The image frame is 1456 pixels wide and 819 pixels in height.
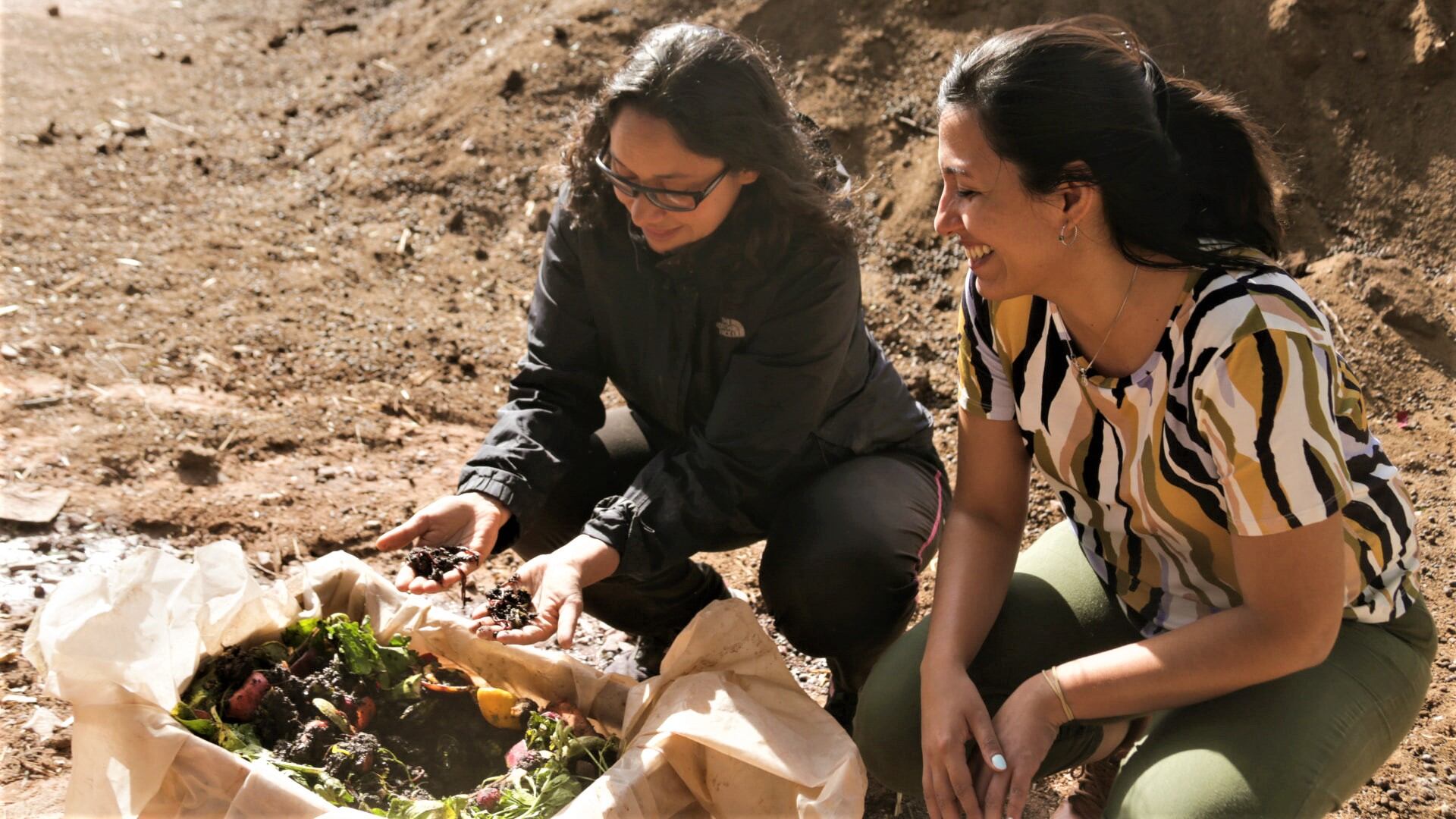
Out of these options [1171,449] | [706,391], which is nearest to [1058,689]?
[1171,449]

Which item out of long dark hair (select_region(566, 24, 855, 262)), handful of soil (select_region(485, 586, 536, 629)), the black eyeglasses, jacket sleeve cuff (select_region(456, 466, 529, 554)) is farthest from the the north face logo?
handful of soil (select_region(485, 586, 536, 629))

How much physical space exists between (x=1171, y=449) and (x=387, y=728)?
4.97ft

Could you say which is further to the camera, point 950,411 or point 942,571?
point 950,411

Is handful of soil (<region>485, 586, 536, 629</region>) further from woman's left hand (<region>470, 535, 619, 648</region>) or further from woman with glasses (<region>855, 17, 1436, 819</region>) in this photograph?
woman with glasses (<region>855, 17, 1436, 819</region>)

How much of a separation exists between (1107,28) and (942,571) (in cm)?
95

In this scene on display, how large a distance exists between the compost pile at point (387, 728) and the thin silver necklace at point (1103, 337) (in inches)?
41.9

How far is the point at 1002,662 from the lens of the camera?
82.2 inches

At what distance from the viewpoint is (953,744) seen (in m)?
1.84

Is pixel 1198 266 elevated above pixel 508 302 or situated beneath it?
elevated above

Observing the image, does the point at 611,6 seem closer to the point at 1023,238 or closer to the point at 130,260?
the point at 130,260

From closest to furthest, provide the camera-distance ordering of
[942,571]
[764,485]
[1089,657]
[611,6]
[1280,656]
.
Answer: [1280,656] < [1089,657] < [942,571] < [764,485] < [611,6]

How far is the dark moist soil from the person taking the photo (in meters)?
3.20

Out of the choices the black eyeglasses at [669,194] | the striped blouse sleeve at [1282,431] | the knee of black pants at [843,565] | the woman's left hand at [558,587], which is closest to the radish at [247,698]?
the woman's left hand at [558,587]

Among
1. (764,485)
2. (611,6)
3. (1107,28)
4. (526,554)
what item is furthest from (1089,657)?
(611,6)
